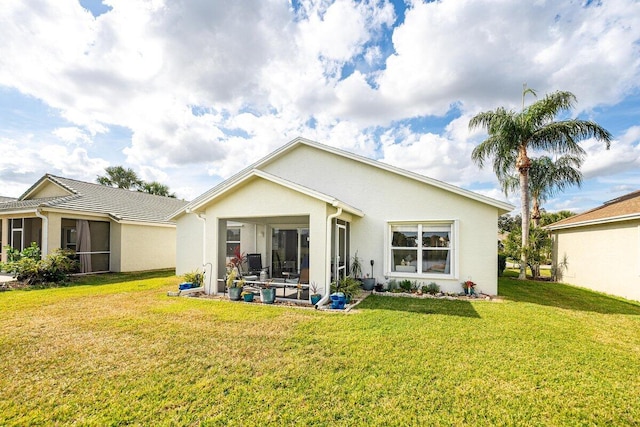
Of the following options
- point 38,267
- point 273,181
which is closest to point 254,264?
point 273,181

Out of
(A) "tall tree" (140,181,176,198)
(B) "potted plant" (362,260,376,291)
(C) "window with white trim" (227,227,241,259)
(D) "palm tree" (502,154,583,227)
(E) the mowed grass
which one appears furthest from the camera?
(A) "tall tree" (140,181,176,198)

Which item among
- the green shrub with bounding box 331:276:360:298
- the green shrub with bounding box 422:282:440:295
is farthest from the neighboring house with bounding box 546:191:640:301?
Result: the green shrub with bounding box 331:276:360:298

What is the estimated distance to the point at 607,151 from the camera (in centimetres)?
1408

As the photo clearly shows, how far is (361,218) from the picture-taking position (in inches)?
492

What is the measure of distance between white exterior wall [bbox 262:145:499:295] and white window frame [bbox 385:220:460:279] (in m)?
0.07

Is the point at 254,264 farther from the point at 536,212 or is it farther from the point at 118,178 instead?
the point at 118,178

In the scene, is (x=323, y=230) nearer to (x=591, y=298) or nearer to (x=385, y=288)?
(x=385, y=288)

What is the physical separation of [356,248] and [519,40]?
11043 millimetres

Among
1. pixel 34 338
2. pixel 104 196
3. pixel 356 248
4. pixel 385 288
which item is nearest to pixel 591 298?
pixel 385 288

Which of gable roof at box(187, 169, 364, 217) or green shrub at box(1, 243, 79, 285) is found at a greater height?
gable roof at box(187, 169, 364, 217)

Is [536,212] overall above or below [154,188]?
below

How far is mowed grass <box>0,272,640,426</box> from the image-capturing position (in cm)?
358

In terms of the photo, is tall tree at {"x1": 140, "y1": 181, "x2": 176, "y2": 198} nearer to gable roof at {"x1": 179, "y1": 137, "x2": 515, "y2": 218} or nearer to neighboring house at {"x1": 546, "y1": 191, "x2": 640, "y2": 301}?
gable roof at {"x1": 179, "y1": 137, "x2": 515, "y2": 218}

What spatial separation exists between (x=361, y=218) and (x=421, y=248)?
2.77 m
